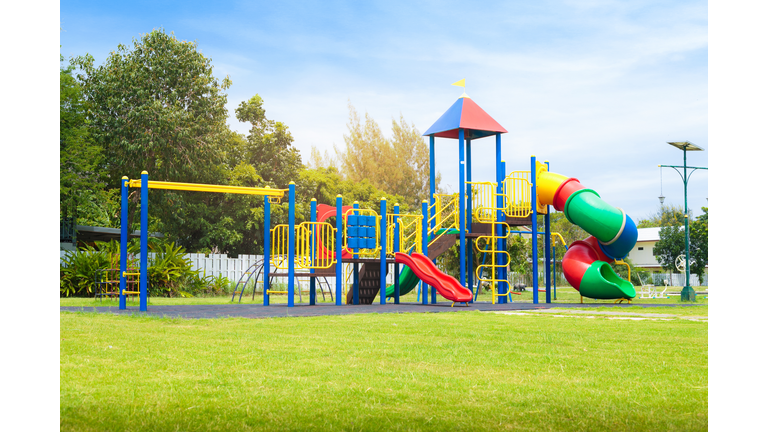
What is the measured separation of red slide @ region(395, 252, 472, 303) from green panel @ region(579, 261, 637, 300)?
14.1 feet

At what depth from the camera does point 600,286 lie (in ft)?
58.0

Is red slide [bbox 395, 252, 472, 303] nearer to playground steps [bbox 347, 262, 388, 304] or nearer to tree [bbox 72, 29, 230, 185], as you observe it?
playground steps [bbox 347, 262, 388, 304]

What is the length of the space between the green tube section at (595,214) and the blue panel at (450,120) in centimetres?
381

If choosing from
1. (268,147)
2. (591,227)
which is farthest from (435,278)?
(268,147)

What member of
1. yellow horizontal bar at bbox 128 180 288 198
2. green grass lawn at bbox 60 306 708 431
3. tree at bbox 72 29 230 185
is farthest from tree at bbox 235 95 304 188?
green grass lawn at bbox 60 306 708 431

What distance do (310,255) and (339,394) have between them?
457 inches

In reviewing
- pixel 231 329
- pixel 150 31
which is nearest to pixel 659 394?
pixel 231 329

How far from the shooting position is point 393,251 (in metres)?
16.8

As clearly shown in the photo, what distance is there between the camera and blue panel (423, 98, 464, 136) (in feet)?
62.0

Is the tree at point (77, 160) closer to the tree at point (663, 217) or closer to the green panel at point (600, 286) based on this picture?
the green panel at point (600, 286)

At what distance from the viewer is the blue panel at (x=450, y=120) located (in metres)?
18.9

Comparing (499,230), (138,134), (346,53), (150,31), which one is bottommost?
(499,230)

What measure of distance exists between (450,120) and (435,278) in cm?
560
